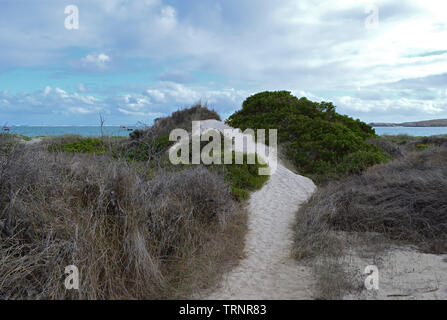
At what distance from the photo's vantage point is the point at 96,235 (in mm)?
4586

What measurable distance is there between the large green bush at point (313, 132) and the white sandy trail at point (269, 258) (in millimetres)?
3955

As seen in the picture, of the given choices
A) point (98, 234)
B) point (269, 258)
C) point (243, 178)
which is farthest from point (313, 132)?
point (98, 234)

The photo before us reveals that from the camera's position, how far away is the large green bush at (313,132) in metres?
14.2

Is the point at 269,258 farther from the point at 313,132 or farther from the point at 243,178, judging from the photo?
the point at 313,132

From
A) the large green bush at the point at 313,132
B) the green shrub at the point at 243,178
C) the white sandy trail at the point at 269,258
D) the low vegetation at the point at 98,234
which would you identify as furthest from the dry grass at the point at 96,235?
the large green bush at the point at 313,132

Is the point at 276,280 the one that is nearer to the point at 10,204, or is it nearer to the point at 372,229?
the point at 372,229

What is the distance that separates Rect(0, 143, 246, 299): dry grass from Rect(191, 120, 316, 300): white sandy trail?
13.3 inches

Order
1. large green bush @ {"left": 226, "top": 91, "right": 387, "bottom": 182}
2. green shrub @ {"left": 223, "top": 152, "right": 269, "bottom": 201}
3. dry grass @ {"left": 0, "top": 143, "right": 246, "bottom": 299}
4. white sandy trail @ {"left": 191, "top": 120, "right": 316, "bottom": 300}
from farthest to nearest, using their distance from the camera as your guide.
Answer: large green bush @ {"left": 226, "top": 91, "right": 387, "bottom": 182}
green shrub @ {"left": 223, "top": 152, "right": 269, "bottom": 201}
white sandy trail @ {"left": 191, "top": 120, "right": 316, "bottom": 300}
dry grass @ {"left": 0, "top": 143, "right": 246, "bottom": 299}

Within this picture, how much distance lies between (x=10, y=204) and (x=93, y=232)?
1006mm

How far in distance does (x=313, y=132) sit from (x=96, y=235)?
13.9 m

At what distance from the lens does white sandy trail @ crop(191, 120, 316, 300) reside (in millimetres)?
4824

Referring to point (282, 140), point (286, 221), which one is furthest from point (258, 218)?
point (282, 140)

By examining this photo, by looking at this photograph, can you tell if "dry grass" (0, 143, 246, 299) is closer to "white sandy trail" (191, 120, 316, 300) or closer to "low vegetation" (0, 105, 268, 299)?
"low vegetation" (0, 105, 268, 299)

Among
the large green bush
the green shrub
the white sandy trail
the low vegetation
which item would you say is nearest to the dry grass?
the low vegetation
